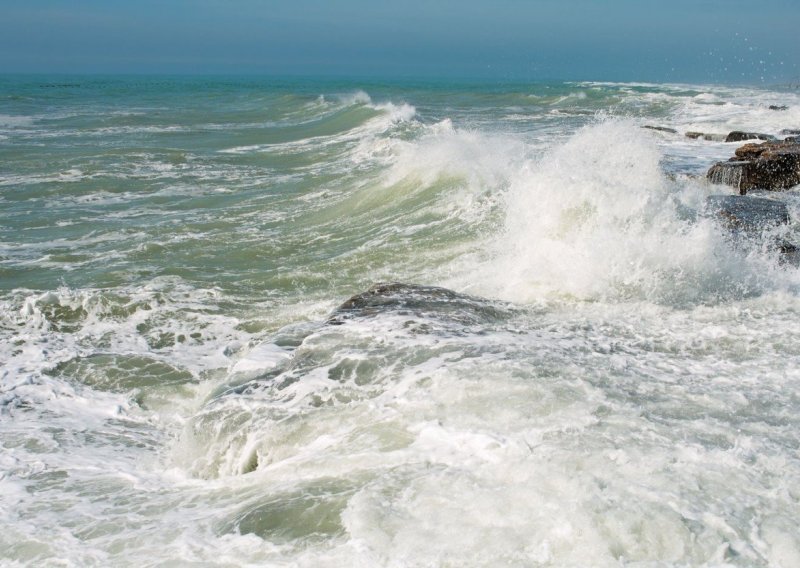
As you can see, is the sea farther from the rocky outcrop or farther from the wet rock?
the wet rock

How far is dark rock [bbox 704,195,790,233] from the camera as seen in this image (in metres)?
8.13

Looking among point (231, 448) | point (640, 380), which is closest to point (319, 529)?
point (231, 448)

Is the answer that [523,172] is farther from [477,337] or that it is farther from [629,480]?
[629,480]

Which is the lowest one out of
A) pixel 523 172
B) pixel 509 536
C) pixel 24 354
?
pixel 24 354

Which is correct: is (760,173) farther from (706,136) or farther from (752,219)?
(706,136)

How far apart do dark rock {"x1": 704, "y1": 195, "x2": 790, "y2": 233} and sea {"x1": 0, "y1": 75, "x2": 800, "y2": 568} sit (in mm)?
247

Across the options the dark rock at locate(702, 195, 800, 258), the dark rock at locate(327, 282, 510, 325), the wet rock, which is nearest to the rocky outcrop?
the dark rock at locate(702, 195, 800, 258)

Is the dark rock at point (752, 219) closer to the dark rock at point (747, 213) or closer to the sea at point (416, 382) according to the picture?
the dark rock at point (747, 213)

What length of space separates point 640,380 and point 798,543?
1.69 m

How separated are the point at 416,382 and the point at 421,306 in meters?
1.39

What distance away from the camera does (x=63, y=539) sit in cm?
357

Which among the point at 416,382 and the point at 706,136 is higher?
the point at 706,136

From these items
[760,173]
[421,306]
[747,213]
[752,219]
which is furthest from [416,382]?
[760,173]

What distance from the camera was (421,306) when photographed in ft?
19.6
